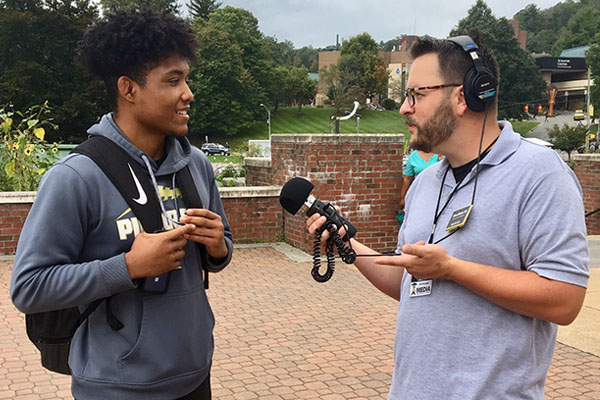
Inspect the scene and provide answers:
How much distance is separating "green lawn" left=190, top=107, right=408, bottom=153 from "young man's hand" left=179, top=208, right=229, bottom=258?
243 feet

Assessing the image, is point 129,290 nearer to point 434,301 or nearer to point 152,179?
point 152,179

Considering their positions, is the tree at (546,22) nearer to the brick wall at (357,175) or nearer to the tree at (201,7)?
the tree at (201,7)

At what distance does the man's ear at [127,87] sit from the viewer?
241cm

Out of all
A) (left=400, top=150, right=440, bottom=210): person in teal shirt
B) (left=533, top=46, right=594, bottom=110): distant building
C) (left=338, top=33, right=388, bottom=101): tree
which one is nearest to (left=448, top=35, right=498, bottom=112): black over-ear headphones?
(left=400, top=150, right=440, bottom=210): person in teal shirt

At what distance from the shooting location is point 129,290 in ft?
7.43

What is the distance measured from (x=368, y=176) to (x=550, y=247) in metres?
7.86

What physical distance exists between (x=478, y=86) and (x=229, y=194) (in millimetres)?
8176

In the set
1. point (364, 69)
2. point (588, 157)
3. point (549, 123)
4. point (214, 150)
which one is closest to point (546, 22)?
point (364, 69)

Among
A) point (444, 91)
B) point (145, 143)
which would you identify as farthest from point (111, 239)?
point (444, 91)

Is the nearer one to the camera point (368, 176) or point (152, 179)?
point (152, 179)

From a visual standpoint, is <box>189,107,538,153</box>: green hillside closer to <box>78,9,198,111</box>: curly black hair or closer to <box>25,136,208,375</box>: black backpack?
<box>78,9,198,111</box>: curly black hair

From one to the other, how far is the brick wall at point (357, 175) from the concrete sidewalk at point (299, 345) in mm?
1411

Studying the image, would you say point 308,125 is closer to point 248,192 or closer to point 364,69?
point 364,69

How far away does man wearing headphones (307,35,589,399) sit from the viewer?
1879 millimetres
